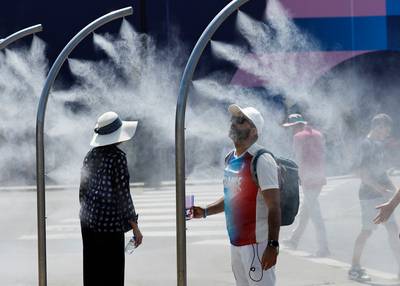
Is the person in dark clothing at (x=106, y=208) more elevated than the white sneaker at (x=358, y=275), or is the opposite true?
the person in dark clothing at (x=106, y=208)

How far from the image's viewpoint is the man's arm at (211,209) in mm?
5531

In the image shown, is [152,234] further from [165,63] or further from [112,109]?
[165,63]

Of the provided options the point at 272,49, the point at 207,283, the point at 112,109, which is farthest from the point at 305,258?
the point at 112,109

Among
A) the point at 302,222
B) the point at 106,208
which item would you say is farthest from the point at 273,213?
the point at 302,222

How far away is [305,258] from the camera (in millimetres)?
8828

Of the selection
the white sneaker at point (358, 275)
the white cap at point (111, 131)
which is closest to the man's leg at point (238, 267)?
the white cap at point (111, 131)

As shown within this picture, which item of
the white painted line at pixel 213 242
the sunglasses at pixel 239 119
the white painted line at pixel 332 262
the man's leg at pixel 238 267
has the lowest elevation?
the white painted line at pixel 213 242

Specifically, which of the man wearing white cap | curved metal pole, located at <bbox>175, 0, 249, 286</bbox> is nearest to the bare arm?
the man wearing white cap

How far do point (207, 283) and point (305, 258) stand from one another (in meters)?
1.52

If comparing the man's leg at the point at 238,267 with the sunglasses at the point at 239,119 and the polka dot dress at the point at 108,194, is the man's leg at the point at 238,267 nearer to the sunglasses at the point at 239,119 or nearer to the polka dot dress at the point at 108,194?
the sunglasses at the point at 239,119

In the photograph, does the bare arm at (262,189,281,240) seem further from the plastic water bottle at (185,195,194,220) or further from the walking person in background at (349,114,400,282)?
the walking person in background at (349,114,400,282)

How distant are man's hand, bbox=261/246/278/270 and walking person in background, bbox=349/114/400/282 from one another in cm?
300

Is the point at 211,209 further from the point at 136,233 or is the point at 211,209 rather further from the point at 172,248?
the point at 172,248

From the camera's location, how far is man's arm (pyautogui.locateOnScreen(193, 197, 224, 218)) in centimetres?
553
